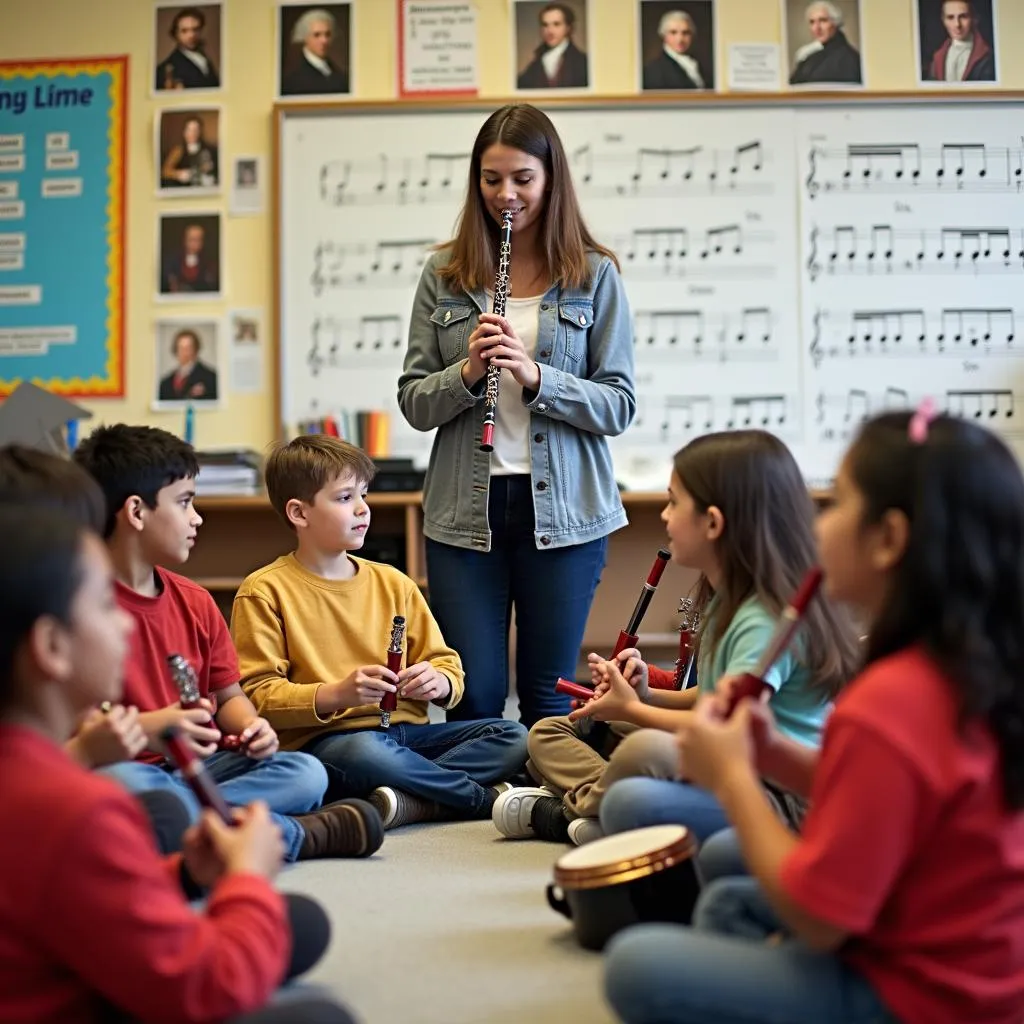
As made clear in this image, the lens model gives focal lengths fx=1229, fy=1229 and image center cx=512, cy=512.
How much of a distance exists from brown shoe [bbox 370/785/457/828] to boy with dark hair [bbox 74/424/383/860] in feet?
0.51

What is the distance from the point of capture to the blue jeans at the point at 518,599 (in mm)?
2357

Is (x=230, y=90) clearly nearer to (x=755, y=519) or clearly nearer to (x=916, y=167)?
(x=916, y=167)

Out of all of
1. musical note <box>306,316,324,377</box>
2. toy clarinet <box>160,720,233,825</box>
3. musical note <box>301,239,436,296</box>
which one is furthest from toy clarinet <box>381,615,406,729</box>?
musical note <box>301,239,436,296</box>

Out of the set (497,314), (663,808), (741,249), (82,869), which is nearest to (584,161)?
(741,249)

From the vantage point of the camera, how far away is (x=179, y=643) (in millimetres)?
1941

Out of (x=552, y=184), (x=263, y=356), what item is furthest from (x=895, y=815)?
(x=263, y=356)

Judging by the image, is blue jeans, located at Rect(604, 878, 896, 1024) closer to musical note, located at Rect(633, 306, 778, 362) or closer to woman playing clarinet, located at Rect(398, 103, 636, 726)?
woman playing clarinet, located at Rect(398, 103, 636, 726)

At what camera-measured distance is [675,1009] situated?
1.03m

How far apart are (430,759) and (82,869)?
1454 millimetres

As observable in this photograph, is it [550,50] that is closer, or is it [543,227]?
[543,227]

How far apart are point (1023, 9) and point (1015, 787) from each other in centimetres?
369

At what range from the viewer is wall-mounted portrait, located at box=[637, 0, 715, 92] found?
3.95 metres

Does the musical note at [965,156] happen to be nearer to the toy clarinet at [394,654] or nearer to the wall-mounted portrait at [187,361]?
the wall-mounted portrait at [187,361]

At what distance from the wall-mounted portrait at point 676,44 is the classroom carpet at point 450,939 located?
2753 mm
